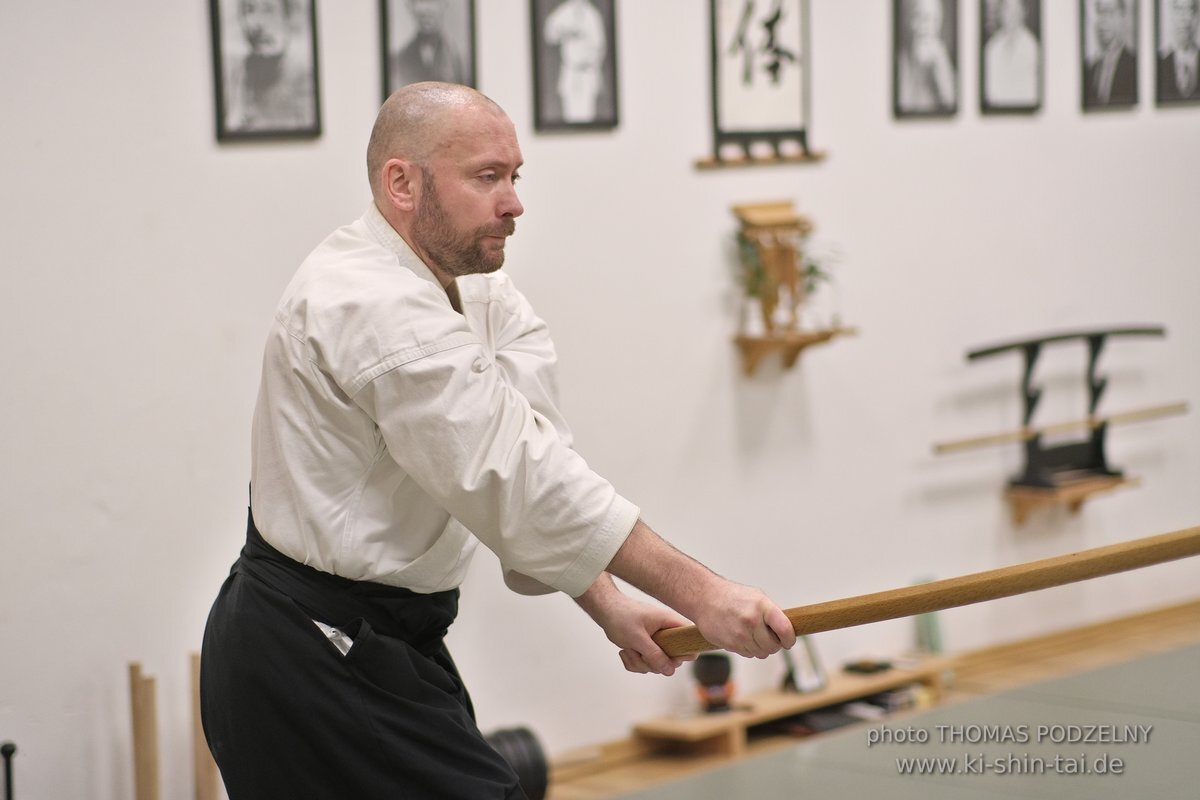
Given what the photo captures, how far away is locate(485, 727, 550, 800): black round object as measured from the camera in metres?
3.79

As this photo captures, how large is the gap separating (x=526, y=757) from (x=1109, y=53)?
3.55 meters

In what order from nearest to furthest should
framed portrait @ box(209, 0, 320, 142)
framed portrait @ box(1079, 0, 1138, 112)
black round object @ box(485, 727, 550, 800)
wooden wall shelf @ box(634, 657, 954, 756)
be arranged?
framed portrait @ box(209, 0, 320, 142)
black round object @ box(485, 727, 550, 800)
wooden wall shelf @ box(634, 657, 954, 756)
framed portrait @ box(1079, 0, 1138, 112)

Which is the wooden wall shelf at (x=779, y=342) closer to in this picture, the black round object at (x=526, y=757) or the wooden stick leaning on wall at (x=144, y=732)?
the black round object at (x=526, y=757)

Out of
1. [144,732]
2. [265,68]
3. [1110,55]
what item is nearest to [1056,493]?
[1110,55]

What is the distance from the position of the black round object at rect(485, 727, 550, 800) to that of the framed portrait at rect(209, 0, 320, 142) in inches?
62.2

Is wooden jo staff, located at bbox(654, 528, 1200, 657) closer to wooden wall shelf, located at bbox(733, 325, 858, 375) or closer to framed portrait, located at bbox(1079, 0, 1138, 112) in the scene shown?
wooden wall shelf, located at bbox(733, 325, 858, 375)

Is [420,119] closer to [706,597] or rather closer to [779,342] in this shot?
[706,597]

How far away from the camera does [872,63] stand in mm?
4922

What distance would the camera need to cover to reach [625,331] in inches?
171

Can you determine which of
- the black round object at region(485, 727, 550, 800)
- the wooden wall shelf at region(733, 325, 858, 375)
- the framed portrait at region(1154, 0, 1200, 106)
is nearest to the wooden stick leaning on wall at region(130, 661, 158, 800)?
the black round object at region(485, 727, 550, 800)

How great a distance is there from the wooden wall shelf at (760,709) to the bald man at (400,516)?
224cm

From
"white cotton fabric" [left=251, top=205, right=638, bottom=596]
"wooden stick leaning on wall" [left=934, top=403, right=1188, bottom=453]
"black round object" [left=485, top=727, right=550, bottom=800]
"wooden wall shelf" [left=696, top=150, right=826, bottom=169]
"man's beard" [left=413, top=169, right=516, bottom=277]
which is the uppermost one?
"wooden wall shelf" [left=696, top=150, right=826, bottom=169]

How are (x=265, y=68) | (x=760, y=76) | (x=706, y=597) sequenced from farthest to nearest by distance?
(x=760, y=76)
(x=265, y=68)
(x=706, y=597)

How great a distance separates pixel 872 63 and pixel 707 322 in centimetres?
109
